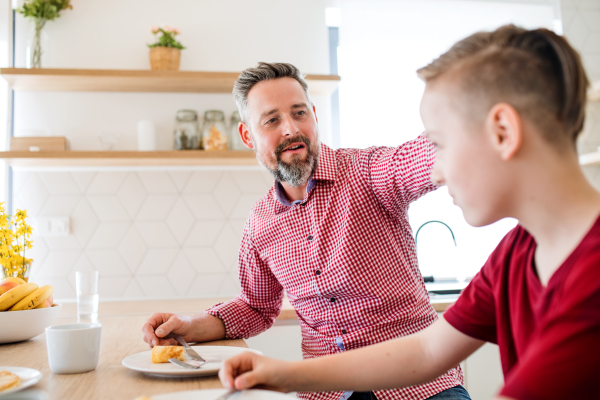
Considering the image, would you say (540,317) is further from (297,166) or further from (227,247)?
(227,247)

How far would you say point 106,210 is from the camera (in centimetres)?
248

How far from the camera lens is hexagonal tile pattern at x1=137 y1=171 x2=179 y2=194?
2.52 m

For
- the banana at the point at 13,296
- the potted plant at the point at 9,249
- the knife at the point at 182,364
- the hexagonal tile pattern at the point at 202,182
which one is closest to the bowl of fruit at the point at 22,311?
the banana at the point at 13,296

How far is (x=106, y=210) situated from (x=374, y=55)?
1.62m

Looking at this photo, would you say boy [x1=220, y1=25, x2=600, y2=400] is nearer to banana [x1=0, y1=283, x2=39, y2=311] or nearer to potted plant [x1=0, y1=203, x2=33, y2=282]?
banana [x1=0, y1=283, x2=39, y2=311]

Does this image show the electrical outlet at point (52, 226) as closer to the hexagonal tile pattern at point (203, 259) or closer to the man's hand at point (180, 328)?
the hexagonal tile pattern at point (203, 259)

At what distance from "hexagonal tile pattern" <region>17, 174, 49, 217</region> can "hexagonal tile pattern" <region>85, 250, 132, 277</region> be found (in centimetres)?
32

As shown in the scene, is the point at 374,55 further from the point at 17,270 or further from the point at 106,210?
the point at 17,270

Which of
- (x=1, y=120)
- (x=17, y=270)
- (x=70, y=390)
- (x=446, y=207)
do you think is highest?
(x=1, y=120)

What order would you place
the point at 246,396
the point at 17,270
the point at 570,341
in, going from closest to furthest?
the point at 570,341, the point at 246,396, the point at 17,270

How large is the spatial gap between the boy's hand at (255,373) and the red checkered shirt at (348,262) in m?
0.55

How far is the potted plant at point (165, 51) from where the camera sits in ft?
7.88

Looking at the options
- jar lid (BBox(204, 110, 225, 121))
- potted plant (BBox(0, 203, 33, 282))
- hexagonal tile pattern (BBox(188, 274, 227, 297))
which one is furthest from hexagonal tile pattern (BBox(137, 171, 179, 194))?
potted plant (BBox(0, 203, 33, 282))

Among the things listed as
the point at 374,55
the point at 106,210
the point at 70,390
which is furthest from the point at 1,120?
the point at 70,390
